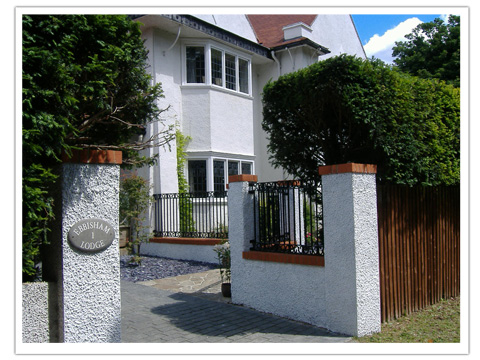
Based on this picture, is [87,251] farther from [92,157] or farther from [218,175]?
[218,175]

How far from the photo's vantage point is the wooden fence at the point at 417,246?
6512mm

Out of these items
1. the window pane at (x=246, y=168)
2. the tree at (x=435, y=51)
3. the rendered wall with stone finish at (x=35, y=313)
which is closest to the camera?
the rendered wall with stone finish at (x=35, y=313)

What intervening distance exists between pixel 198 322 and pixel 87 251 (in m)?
2.55

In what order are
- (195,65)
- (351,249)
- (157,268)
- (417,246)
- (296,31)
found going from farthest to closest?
(296,31)
(195,65)
(157,268)
(417,246)
(351,249)

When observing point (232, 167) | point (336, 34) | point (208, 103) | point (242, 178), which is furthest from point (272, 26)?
point (242, 178)

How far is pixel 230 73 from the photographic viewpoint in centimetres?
1504

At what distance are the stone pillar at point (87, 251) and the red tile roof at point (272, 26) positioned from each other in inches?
514

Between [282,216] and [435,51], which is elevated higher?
[435,51]

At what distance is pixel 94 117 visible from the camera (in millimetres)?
4727

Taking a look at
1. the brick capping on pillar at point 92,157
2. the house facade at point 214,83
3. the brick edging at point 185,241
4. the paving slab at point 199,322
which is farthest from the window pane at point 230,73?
the brick capping on pillar at point 92,157

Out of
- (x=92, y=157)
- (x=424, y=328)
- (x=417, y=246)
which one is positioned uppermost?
(x=92, y=157)

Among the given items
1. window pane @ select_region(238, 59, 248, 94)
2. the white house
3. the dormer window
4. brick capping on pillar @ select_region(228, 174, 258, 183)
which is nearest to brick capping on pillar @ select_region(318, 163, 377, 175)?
brick capping on pillar @ select_region(228, 174, 258, 183)

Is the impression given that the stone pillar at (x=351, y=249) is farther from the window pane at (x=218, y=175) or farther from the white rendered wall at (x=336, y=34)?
the white rendered wall at (x=336, y=34)
